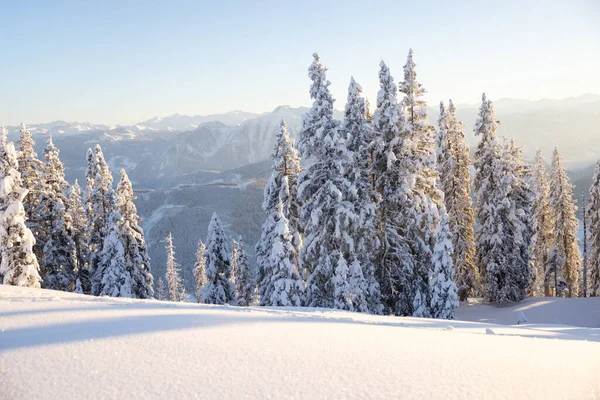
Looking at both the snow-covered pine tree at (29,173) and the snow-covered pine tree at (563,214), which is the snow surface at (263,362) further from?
the snow-covered pine tree at (563,214)

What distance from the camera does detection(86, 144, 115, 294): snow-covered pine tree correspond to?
2962cm

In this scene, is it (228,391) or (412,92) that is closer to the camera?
(228,391)

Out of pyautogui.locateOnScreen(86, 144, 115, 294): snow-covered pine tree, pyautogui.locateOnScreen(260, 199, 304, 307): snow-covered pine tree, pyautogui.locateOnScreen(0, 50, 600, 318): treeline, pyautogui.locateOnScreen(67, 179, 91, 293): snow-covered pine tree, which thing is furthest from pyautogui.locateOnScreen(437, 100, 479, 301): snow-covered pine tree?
pyautogui.locateOnScreen(67, 179, 91, 293): snow-covered pine tree

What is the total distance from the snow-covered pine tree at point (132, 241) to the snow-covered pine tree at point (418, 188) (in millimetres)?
20049

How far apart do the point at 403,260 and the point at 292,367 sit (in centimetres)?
1761

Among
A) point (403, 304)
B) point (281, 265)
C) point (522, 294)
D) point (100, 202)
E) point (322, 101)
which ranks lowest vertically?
point (522, 294)

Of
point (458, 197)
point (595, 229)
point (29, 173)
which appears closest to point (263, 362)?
point (29, 173)

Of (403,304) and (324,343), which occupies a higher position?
(324,343)

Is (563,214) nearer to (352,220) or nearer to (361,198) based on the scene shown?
(361,198)

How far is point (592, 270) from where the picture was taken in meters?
35.0

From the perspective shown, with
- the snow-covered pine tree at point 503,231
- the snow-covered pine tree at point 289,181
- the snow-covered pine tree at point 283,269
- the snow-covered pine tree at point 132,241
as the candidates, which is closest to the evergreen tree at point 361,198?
the snow-covered pine tree at point 283,269

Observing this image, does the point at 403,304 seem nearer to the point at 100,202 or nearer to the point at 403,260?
the point at 403,260

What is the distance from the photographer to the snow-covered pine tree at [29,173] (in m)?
27.5

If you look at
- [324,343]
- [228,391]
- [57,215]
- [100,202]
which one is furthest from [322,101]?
[57,215]
